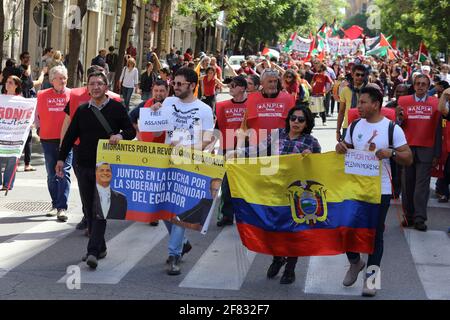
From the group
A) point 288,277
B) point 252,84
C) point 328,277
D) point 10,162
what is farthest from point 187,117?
point 10,162

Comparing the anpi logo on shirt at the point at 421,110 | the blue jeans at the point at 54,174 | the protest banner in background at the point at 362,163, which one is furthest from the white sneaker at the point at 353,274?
the blue jeans at the point at 54,174

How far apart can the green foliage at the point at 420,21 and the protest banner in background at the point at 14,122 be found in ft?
122

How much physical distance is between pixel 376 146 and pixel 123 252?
291cm

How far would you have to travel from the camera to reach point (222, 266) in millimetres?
9375

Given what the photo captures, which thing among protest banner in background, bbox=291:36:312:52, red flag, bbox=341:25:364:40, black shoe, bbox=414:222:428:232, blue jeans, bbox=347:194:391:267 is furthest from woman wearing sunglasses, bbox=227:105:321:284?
red flag, bbox=341:25:364:40

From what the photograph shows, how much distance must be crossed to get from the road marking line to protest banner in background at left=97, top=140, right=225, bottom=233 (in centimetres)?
111

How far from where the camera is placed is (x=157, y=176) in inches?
352

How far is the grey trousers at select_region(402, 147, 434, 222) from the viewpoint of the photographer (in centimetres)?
1194

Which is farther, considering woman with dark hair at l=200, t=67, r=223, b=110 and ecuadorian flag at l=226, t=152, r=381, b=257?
woman with dark hair at l=200, t=67, r=223, b=110

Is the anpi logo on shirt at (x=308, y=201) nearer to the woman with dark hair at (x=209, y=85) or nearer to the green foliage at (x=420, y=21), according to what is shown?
the woman with dark hair at (x=209, y=85)

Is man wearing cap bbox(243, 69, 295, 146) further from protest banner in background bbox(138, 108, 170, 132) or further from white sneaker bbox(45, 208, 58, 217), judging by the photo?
white sneaker bbox(45, 208, 58, 217)

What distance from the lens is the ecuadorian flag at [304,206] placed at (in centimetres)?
840

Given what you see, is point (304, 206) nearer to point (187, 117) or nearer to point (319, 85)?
point (187, 117)
